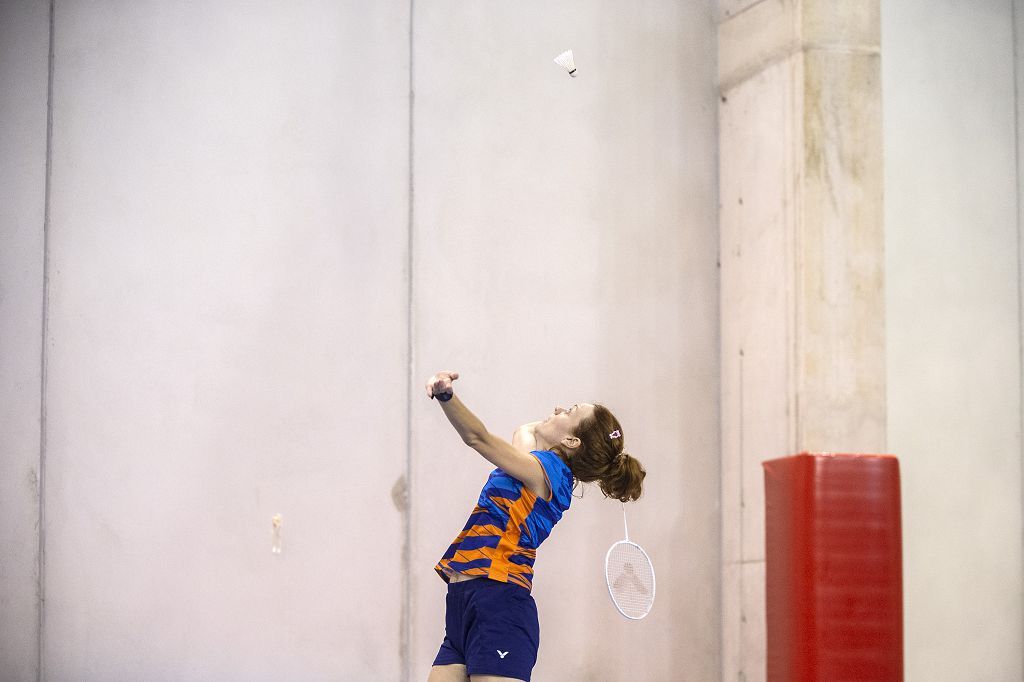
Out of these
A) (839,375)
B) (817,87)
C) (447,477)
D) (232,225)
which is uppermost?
(817,87)

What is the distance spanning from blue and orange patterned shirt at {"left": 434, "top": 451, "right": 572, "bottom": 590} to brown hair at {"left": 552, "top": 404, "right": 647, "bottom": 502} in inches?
3.8

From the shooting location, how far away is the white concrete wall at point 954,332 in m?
5.63

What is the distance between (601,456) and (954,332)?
2693 mm

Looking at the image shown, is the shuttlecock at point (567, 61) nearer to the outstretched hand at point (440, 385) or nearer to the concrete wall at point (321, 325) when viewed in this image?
the concrete wall at point (321, 325)

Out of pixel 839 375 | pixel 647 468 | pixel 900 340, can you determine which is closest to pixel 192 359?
pixel 647 468

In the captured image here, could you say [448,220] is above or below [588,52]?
below

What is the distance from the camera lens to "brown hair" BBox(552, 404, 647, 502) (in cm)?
385

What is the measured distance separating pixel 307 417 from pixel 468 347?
0.77m

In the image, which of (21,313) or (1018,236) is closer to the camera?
(21,313)

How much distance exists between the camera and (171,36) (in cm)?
512

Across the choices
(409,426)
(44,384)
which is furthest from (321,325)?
(44,384)

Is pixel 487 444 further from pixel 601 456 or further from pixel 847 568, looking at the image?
pixel 847 568

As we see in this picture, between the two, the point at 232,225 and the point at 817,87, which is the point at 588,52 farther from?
the point at 232,225

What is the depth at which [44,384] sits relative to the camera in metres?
4.91
